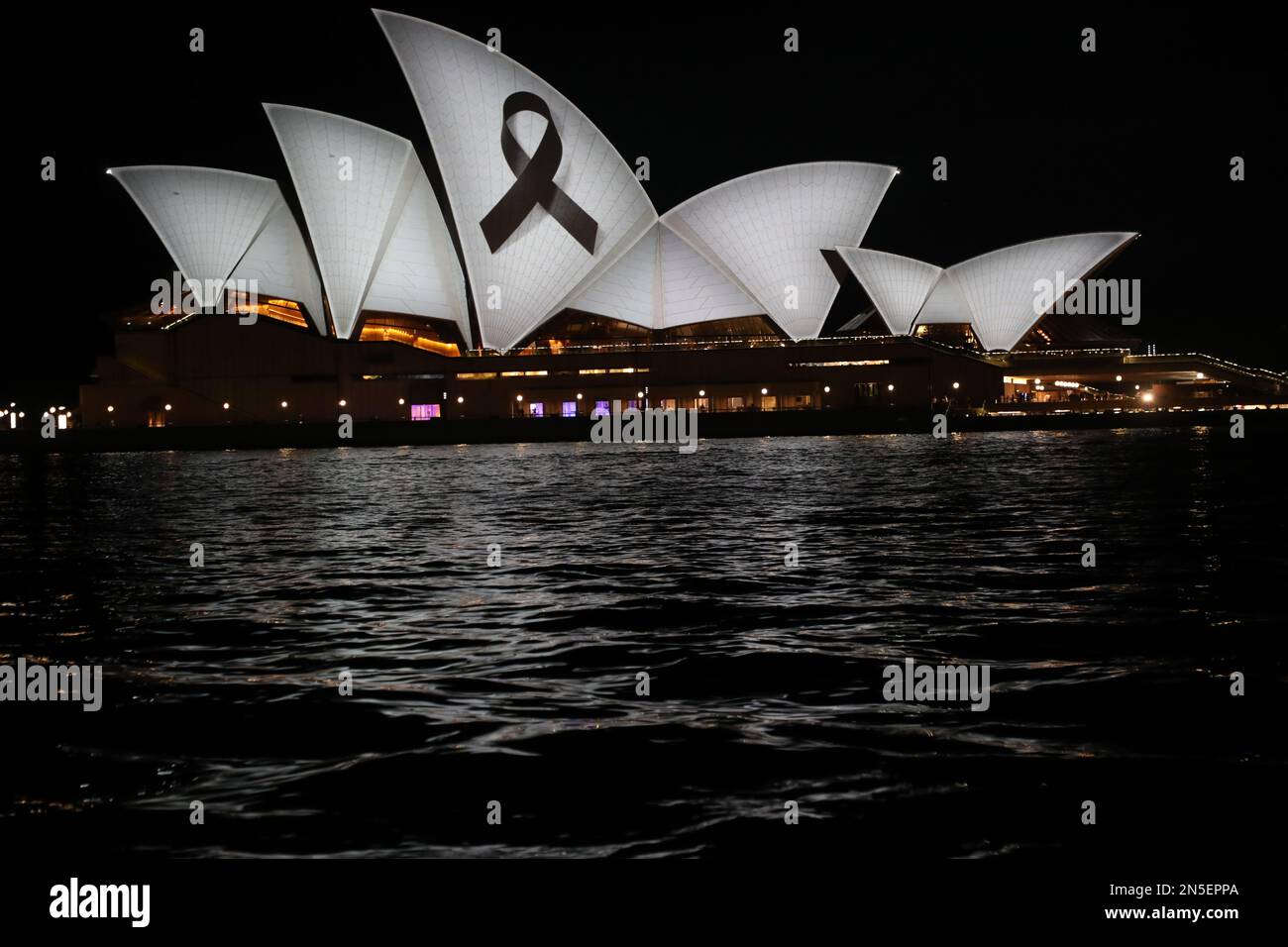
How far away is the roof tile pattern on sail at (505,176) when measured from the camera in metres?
54.0

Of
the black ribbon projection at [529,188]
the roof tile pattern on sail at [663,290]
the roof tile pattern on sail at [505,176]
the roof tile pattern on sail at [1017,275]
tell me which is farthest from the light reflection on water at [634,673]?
the roof tile pattern on sail at [1017,275]

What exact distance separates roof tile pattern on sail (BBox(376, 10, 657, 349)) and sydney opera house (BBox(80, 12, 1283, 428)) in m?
0.13

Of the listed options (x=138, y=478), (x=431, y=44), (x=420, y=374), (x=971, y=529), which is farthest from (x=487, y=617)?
(x=420, y=374)

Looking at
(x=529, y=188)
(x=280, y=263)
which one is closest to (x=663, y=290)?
(x=529, y=188)

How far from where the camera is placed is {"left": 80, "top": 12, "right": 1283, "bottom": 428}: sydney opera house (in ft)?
192

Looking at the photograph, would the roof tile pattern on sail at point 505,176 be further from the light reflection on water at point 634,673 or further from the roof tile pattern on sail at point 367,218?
the light reflection on water at point 634,673

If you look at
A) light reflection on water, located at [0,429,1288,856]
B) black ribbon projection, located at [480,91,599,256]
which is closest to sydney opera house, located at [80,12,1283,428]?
black ribbon projection, located at [480,91,599,256]

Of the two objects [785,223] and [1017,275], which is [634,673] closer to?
[785,223]

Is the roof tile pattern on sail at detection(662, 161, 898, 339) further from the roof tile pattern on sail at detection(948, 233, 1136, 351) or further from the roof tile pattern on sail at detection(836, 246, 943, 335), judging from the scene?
the roof tile pattern on sail at detection(948, 233, 1136, 351)

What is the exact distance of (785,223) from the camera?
214 feet

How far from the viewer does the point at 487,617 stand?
951 centimetres

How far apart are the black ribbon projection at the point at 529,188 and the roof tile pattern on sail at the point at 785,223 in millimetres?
7754

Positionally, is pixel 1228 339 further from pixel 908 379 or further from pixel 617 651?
pixel 617 651
